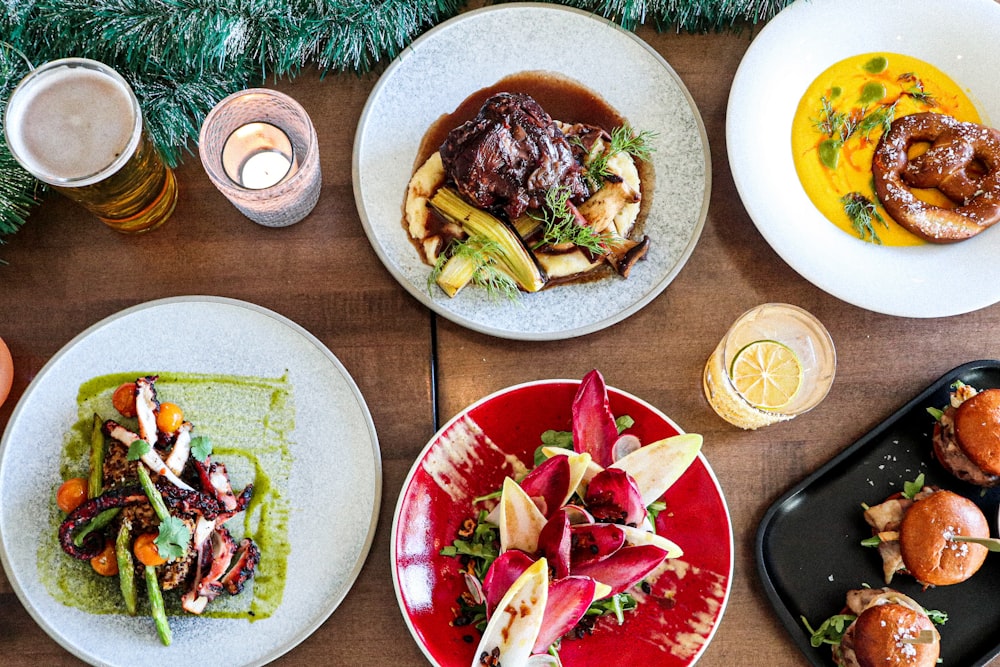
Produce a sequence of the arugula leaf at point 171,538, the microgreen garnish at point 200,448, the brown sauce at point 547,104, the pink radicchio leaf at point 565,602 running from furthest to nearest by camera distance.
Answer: the brown sauce at point 547,104 < the microgreen garnish at point 200,448 < the arugula leaf at point 171,538 < the pink radicchio leaf at point 565,602

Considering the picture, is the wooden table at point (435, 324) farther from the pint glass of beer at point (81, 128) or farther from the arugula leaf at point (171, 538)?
the arugula leaf at point (171, 538)

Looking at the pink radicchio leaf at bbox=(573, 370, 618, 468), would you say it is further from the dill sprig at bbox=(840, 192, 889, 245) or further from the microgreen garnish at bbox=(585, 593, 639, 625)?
the dill sprig at bbox=(840, 192, 889, 245)

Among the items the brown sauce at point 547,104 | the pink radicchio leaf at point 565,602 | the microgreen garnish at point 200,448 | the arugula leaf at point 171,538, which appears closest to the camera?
the pink radicchio leaf at point 565,602

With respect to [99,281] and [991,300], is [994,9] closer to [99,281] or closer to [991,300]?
[991,300]

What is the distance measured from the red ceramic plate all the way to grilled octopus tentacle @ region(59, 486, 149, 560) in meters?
0.50

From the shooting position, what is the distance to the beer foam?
1.46 metres

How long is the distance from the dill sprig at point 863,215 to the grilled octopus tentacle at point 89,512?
5.02 ft

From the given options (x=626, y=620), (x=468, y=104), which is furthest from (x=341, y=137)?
(x=626, y=620)

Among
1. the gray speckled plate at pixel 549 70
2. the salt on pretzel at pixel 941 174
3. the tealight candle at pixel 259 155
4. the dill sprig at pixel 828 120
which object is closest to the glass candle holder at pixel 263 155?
the tealight candle at pixel 259 155

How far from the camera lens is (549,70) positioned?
1.65 metres

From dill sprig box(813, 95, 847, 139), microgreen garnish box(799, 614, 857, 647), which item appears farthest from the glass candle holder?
microgreen garnish box(799, 614, 857, 647)

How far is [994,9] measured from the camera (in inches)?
65.4

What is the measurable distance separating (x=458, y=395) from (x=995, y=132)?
4.20 ft

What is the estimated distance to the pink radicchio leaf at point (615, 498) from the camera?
4.42 ft
